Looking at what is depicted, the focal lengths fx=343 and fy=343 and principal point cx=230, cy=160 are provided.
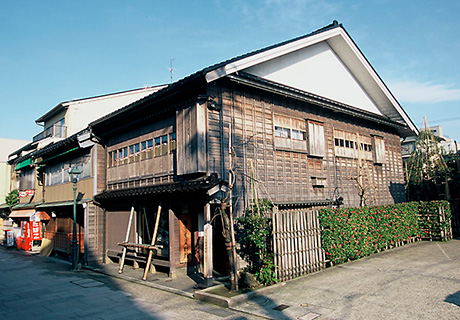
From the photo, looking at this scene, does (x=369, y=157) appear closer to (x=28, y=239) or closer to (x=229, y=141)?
(x=229, y=141)

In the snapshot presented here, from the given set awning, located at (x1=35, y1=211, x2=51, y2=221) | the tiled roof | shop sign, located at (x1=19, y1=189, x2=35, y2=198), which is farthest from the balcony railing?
the tiled roof

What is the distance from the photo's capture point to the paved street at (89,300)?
7695 mm

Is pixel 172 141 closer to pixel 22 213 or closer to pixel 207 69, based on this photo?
pixel 207 69

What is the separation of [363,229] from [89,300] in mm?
9061

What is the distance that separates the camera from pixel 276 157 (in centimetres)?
1252

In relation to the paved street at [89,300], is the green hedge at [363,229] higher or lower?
higher

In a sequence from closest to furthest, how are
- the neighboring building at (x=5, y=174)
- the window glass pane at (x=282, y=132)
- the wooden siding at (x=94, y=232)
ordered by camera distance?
the window glass pane at (x=282, y=132) < the wooden siding at (x=94, y=232) < the neighboring building at (x=5, y=174)

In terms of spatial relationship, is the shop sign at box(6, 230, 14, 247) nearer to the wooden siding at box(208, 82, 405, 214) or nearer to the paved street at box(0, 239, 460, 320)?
the paved street at box(0, 239, 460, 320)

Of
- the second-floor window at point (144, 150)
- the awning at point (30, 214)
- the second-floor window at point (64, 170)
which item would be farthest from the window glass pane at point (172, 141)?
the awning at point (30, 214)

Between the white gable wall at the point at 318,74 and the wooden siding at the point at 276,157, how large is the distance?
802mm

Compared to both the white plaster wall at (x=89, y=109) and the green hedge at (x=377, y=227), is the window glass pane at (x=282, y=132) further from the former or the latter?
the white plaster wall at (x=89, y=109)

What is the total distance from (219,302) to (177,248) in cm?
380

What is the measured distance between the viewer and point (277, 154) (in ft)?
41.3

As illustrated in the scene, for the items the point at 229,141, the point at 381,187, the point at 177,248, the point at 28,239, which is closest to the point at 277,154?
the point at 229,141
